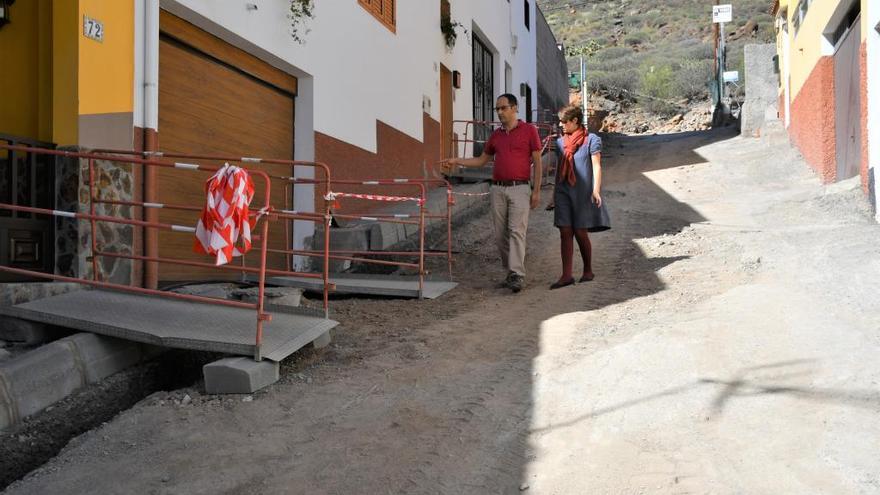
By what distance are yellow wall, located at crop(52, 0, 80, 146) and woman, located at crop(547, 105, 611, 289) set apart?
13.9 ft

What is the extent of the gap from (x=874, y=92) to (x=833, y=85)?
11.0 feet

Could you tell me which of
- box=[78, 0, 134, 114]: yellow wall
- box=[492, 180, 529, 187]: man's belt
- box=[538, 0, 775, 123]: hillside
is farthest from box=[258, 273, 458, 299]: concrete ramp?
box=[538, 0, 775, 123]: hillside

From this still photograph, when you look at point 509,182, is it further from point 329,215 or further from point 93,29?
point 93,29

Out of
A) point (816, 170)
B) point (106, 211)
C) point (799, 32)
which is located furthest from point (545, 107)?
point (106, 211)

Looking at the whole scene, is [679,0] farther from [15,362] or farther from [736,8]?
[15,362]

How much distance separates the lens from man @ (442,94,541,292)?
24.1 ft

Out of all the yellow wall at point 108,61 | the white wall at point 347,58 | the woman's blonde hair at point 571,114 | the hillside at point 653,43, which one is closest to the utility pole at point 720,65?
the hillside at point 653,43

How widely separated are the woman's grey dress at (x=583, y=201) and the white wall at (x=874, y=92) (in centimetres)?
355

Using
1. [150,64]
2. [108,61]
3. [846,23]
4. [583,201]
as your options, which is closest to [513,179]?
[583,201]

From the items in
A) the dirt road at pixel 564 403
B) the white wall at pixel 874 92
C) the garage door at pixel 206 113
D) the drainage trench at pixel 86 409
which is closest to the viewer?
the dirt road at pixel 564 403

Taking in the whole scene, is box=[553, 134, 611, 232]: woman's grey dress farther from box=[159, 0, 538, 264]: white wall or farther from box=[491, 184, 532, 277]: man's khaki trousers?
box=[159, 0, 538, 264]: white wall

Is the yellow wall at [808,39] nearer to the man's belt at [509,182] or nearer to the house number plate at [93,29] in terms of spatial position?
the man's belt at [509,182]

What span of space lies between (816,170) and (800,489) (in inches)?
459

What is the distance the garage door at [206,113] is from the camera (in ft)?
21.5
